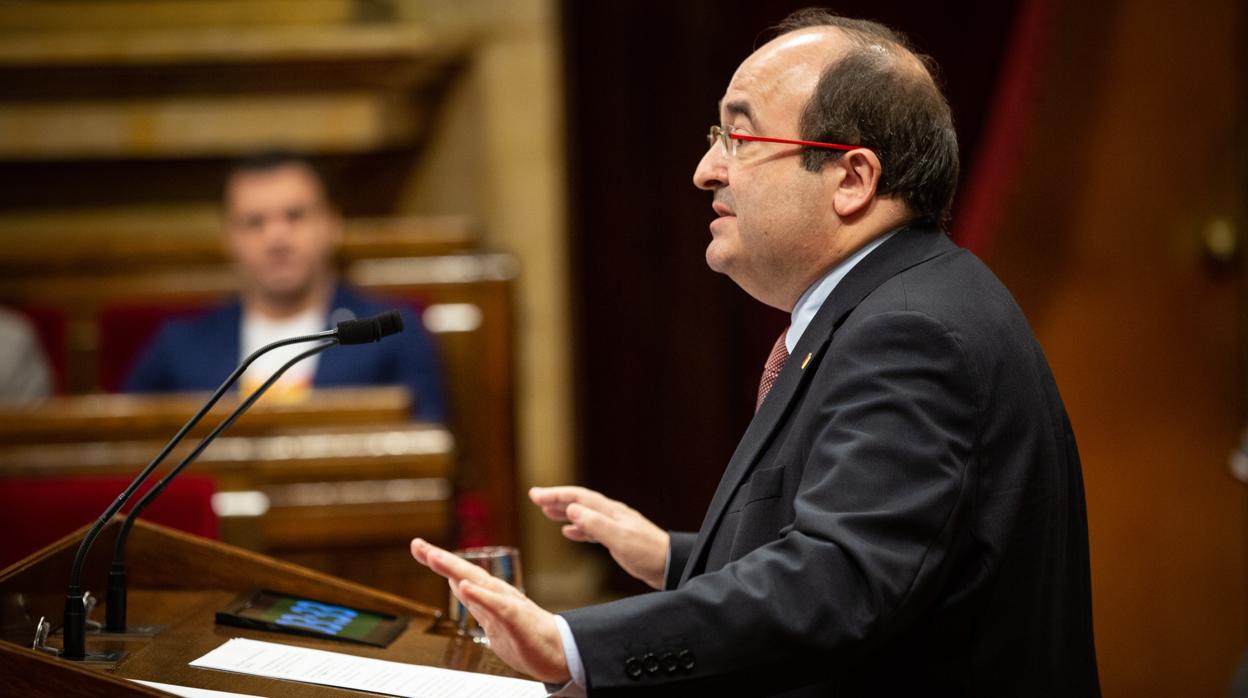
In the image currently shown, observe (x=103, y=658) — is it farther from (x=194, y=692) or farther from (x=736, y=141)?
(x=736, y=141)

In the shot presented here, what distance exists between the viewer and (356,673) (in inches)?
59.0

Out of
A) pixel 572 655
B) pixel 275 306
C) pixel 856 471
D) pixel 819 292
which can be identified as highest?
pixel 819 292

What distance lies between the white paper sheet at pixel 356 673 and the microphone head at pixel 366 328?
1.10 ft

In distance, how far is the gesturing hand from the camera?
1262mm

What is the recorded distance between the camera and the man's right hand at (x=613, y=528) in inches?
69.2

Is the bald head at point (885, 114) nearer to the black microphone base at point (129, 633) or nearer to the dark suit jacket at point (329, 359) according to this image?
the black microphone base at point (129, 633)

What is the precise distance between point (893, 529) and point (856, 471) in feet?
0.20

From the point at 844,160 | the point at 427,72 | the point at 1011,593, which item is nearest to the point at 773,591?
the point at 1011,593

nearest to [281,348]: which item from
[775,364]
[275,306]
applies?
[275,306]

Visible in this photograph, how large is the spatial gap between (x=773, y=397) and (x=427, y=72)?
11.4ft

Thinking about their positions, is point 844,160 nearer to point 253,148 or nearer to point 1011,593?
point 1011,593

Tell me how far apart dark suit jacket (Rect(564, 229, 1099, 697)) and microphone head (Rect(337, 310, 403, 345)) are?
0.41m

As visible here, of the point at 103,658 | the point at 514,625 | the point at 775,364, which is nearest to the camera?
the point at 514,625

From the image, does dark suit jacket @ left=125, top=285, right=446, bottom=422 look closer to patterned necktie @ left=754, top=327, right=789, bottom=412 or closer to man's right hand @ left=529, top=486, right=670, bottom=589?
man's right hand @ left=529, top=486, right=670, bottom=589
